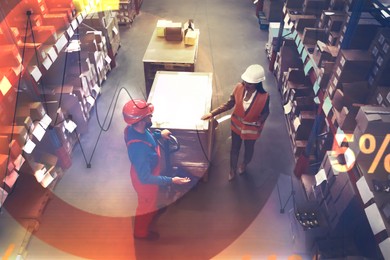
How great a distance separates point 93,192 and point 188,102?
1944 millimetres

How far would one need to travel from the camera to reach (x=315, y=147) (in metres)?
4.80

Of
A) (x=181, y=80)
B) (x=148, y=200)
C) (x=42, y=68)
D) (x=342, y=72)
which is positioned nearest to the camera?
(x=342, y=72)

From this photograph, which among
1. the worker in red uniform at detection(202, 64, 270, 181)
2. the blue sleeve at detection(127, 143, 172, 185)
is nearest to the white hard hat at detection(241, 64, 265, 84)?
the worker in red uniform at detection(202, 64, 270, 181)

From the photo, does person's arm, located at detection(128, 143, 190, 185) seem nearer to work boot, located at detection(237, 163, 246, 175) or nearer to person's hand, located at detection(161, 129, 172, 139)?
person's hand, located at detection(161, 129, 172, 139)

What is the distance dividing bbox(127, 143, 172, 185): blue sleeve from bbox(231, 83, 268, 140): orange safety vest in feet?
4.34

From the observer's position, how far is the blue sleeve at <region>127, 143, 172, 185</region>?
3.20 meters

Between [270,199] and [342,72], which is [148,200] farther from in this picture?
[342,72]

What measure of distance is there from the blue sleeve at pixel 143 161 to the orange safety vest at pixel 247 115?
4.34 ft

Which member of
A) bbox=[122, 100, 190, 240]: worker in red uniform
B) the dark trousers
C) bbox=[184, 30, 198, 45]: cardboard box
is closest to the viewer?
bbox=[122, 100, 190, 240]: worker in red uniform

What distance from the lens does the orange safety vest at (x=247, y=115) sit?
3.88 m

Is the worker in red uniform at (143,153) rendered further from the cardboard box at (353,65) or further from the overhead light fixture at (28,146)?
the cardboard box at (353,65)

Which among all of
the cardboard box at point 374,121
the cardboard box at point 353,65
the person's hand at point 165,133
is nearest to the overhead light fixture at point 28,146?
the person's hand at point 165,133

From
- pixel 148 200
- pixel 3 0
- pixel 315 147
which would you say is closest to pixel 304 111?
pixel 315 147

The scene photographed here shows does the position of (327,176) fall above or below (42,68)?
below
